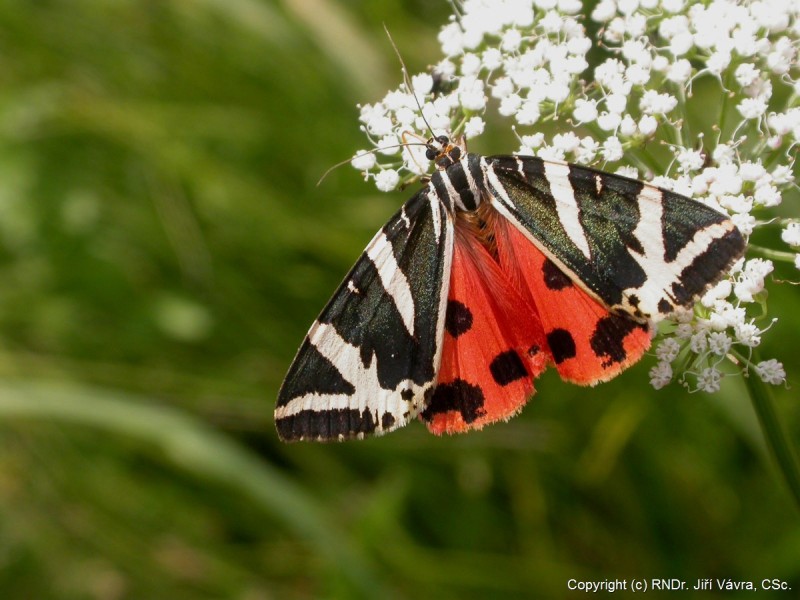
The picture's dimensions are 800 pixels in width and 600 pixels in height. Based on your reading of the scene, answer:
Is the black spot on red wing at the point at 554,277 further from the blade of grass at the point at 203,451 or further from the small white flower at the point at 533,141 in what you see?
the blade of grass at the point at 203,451

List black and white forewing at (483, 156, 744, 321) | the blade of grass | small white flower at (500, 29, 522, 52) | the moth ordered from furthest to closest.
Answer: the blade of grass < small white flower at (500, 29, 522, 52) < the moth < black and white forewing at (483, 156, 744, 321)

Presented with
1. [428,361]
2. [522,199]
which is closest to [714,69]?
[522,199]

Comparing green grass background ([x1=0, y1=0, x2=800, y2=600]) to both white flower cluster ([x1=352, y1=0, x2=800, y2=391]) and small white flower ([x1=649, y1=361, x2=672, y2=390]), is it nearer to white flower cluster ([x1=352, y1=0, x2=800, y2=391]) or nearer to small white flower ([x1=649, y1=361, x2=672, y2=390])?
white flower cluster ([x1=352, y1=0, x2=800, y2=391])

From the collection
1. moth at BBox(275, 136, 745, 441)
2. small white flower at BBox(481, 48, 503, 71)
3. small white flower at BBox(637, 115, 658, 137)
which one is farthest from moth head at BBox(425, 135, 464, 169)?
small white flower at BBox(637, 115, 658, 137)

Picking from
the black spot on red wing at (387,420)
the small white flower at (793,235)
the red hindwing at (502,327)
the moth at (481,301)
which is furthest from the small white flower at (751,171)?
the black spot on red wing at (387,420)

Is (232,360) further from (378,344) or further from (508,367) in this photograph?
(508,367)

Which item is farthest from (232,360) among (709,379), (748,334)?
(748,334)

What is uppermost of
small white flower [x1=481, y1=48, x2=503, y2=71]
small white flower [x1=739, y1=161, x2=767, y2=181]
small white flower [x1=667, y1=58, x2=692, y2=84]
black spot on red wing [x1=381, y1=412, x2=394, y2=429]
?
small white flower [x1=481, y1=48, x2=503, y2=71]

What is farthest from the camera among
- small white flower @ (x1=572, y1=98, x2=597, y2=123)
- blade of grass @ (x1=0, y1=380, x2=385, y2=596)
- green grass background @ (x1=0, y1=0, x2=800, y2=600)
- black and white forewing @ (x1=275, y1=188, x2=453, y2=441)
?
green grass background @ (x1=0, y1=0, x2=800, y2=600)
